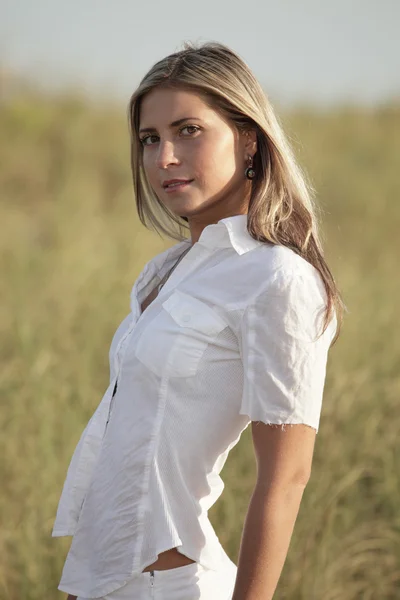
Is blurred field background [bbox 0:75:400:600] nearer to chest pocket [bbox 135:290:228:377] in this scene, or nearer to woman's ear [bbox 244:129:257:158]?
woman's ear [bbox 244:129:257:158]

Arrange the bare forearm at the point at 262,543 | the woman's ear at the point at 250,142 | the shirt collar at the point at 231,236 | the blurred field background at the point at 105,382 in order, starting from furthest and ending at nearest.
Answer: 1. the blurred field background at the point at 105,382
2. the woman's ear at the point at 250,142
3. the shirt collar at the point at 231,236
4. the bare forearm at the point at 262,543

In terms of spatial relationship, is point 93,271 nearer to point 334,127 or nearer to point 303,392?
point 303,392

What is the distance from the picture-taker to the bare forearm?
47.3 inches

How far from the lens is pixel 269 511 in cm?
120

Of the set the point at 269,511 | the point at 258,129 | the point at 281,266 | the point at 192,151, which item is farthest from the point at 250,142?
the point at 269,511

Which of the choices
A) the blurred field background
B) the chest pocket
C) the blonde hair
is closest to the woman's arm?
the chest pocket

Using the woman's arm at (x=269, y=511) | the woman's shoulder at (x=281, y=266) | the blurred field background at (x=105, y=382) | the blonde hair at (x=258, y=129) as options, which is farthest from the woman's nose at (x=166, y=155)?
the woman's arm at (x=269, y=511)

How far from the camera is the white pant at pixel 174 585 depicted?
4.16 feet

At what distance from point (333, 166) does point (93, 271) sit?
471cm

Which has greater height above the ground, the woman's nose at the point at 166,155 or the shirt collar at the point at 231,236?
the woman's nose at the point at 166,155

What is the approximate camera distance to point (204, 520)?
1.33 m

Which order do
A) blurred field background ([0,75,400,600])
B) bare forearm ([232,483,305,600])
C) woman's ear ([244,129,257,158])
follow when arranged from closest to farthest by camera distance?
bare forearm ([232,483,305,600]), woman's ear ([244,129,257,158]), blurred field background ([0,75,400,600])

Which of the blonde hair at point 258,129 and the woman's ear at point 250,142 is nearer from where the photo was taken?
the blonde hair at point 258,129

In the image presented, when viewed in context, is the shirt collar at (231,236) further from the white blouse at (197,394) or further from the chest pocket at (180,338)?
the chest pocket at (180,338)
